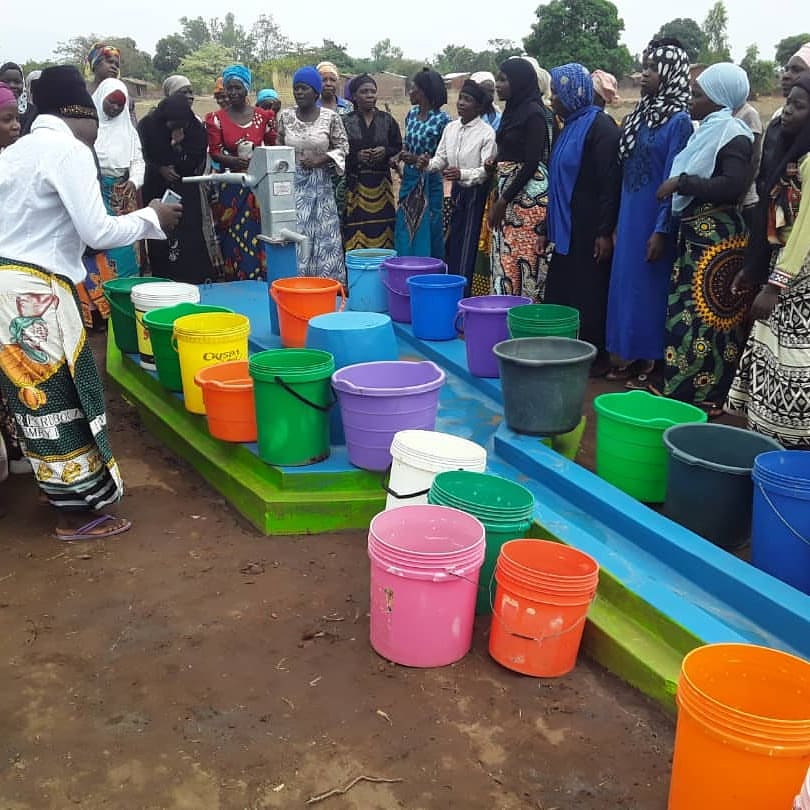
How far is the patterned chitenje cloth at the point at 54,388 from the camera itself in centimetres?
336

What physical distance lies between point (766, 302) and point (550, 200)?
1.94 meters

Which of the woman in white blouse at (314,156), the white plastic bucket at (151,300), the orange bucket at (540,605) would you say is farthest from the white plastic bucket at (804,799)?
the woman in white blouse at (314,156)

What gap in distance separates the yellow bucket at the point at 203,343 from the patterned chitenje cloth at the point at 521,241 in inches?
75.3

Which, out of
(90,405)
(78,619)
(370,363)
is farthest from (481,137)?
(78,619)

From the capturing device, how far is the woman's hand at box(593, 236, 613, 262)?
16.8ft

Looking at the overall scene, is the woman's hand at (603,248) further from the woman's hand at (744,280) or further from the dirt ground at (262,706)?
the dirt ground at (262,706)

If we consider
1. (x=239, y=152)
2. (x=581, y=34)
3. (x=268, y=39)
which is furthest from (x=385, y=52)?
(x=239, y=152)

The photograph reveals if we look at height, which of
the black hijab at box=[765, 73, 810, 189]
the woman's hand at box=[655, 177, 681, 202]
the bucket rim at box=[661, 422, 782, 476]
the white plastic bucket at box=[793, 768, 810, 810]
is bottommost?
the bucket rim at box=[661, 422, 782, 476]

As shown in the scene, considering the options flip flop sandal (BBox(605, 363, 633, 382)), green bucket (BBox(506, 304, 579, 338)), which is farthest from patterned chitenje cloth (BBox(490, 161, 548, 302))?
green bucket (BBox(506, 304, 579, 338))

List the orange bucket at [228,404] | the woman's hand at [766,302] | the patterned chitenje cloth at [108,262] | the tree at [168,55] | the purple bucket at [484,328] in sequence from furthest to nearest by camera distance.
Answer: the tree at [168,55]
the patterned chitenje cloth at [108,262]
the purple bucket at [484,328]
the orange bucket at [228,404]
the woman's hand at [766,302]

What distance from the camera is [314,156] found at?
6633mm

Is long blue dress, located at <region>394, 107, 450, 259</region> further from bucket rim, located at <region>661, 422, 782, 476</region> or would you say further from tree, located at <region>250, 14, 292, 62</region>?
tree, located at <region>250, 14, 292, 62</region>

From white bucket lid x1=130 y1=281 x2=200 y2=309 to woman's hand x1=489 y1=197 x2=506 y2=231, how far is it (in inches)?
75.5

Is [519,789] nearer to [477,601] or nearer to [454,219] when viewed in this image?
[477,601]
